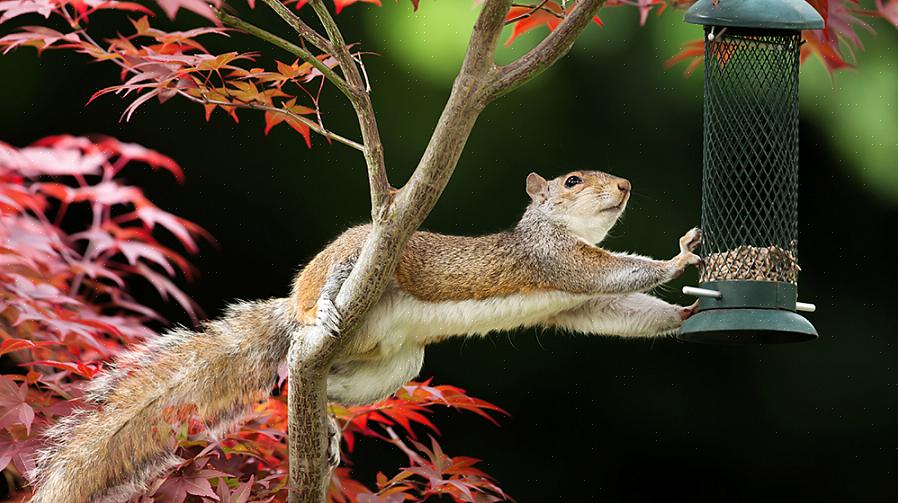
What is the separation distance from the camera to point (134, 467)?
8.30 ft

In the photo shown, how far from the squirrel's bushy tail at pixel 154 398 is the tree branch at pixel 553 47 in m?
0.88

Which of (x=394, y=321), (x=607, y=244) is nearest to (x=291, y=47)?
(x=394, y=321)

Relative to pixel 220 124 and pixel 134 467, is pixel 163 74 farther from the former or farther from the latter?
pixel 220 124

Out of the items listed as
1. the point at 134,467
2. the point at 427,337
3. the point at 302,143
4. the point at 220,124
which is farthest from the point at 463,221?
the point at 134,467

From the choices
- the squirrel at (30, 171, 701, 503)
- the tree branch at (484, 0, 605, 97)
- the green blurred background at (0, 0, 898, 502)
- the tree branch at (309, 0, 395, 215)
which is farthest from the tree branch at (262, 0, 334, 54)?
the green blurred background at (0, 0, 898, 502)

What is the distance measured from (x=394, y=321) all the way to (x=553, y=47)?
824 mm

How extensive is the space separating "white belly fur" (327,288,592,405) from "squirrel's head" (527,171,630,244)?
0.19 metres

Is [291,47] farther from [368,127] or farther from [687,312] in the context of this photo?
[687,312]

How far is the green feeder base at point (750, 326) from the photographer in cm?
232

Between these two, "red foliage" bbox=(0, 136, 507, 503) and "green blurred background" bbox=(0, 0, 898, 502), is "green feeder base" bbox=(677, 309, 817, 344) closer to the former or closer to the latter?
"red foliage" bbox=(0, 136, 507, 503)

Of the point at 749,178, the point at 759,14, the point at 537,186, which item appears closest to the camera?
the point at 759,14

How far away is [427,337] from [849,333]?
2.51 m

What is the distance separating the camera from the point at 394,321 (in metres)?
2.66

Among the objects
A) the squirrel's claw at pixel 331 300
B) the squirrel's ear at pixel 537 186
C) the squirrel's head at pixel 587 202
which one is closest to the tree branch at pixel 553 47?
the squirrel's claw at pixel 331 300
